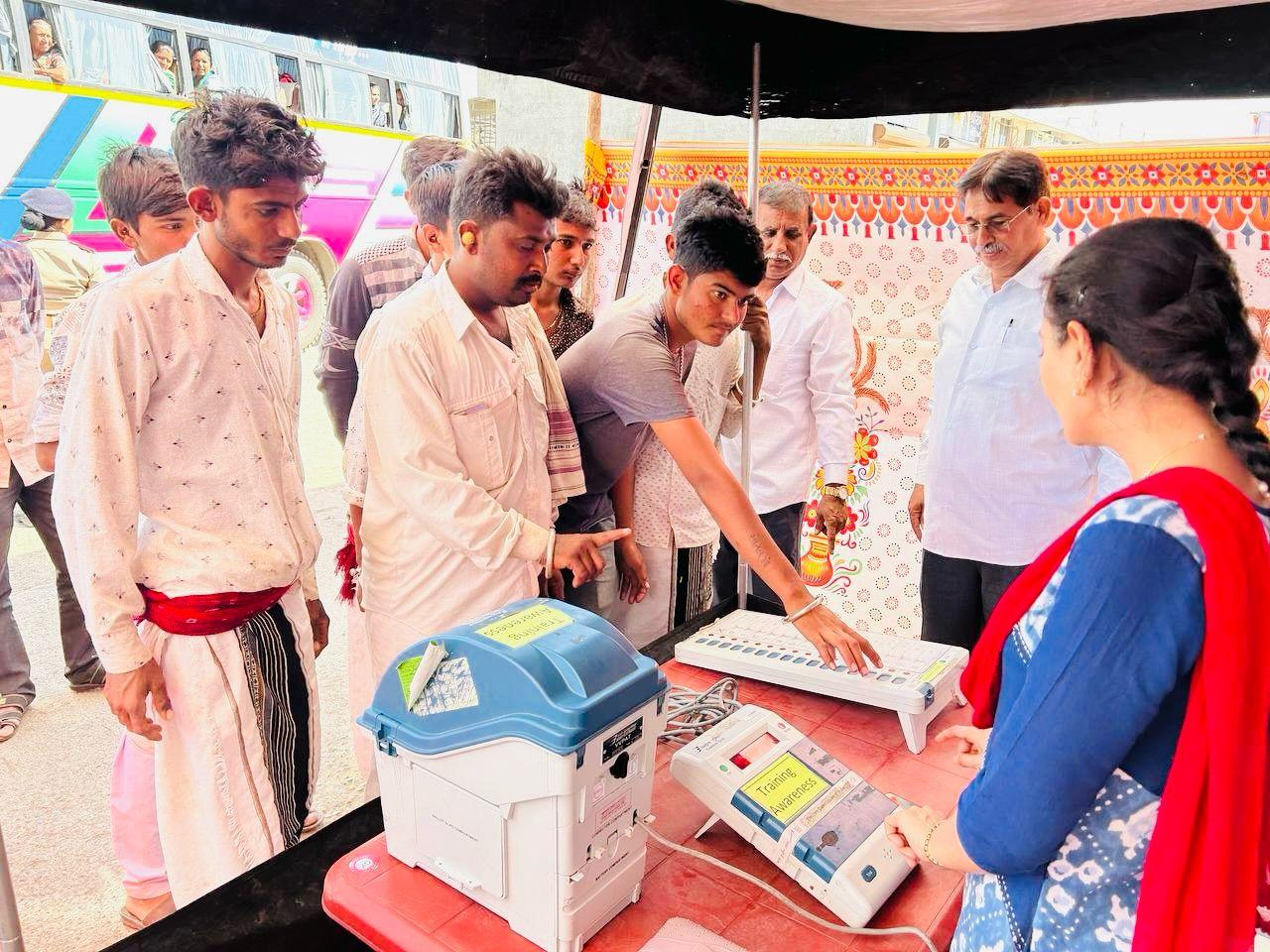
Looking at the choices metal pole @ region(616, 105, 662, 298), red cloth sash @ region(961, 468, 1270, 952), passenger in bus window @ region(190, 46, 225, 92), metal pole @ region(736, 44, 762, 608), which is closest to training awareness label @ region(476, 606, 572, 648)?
red cloth sash @ region(961, 468, 1270, 952)

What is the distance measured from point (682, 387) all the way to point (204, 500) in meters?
0.87

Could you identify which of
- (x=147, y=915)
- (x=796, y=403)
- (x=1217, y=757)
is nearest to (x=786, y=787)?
(x=1217, y=757)

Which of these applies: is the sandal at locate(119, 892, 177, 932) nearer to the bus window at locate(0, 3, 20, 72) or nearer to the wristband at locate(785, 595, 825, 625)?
the wristband at locate(785, 595, 825, 625)

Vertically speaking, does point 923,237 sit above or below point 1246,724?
above

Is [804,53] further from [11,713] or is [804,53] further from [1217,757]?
[11,713]

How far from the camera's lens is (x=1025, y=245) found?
87.7 inches

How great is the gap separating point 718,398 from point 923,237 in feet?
4.51

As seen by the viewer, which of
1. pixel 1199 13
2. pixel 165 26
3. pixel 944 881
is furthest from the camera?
pixel 165 26

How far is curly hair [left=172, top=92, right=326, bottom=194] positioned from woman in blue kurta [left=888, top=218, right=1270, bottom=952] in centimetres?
115

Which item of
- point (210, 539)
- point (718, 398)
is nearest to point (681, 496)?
point (718, 398)

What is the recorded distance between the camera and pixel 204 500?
4.71 feet

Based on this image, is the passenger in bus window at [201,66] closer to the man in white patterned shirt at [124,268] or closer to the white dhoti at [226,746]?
the man in white patterned shirt at [124,268]

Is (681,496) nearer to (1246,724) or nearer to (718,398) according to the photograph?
(718,398)

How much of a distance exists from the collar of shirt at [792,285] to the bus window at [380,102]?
3.73m
